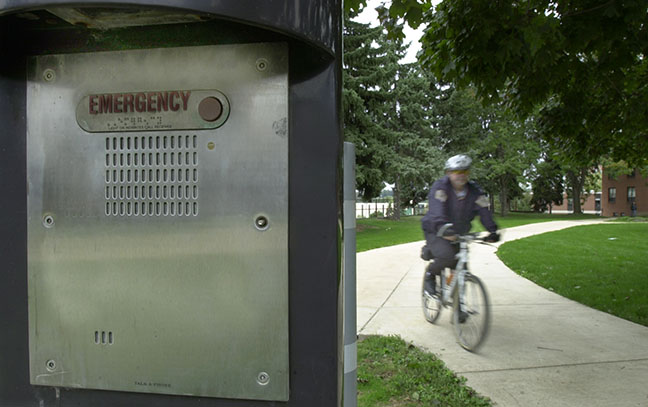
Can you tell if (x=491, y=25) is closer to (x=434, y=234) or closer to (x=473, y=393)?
(x=434, y=234)

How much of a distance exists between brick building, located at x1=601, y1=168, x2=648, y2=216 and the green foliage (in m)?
51.3

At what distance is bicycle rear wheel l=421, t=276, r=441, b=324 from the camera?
5.61 meters

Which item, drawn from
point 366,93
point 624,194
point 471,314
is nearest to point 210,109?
point 471,314

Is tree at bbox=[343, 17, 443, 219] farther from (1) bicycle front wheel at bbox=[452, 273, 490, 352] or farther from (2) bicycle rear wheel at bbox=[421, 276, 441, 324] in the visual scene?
(1) bicycle front wheel at bbox=[452, 273, 490, 352]

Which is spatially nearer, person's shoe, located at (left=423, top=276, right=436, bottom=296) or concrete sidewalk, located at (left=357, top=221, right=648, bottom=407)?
concrete sidewalk, located at (left=357, top=221, right=648, bottom=407)

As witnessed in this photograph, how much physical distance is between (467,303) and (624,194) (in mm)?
54763

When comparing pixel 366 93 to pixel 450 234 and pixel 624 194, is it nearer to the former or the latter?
pixel 450 234

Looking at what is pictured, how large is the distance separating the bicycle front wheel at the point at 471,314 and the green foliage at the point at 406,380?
509 millimetres

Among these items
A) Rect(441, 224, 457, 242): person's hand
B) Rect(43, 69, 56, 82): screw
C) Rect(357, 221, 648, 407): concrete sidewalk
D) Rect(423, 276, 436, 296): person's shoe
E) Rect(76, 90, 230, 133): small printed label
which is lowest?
Rect(357, 221, 648, 407): concrete sidewalk

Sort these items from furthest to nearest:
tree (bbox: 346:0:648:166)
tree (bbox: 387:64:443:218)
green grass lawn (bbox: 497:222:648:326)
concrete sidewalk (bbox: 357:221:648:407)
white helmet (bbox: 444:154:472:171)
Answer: tree (bbox: 387:64:443:218) → green grass lawn (bbox: 497:222:648:326) → white helmet (bbox: 444:154:472:171) → tree (bbox: 346:0:648:166) → concrete sidewalk (bbox: 357:221:648:407)

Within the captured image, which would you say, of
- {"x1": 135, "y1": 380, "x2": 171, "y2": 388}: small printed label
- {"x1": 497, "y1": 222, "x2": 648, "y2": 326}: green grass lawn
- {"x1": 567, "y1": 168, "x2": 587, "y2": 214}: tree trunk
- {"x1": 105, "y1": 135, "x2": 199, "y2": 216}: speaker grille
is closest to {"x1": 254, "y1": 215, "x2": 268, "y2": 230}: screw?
{"x1": 105, "y1": 135, "x2": 199, "y2": 216}: speaker grille

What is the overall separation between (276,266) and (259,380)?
313 mm

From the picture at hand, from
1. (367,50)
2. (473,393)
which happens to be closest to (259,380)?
(473,393)

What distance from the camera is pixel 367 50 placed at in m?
21.5
